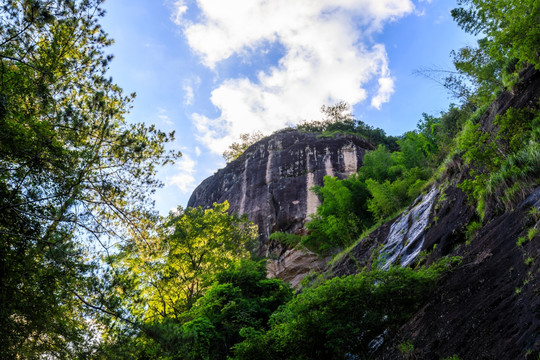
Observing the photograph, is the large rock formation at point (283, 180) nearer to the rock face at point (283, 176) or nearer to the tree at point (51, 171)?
the rock face at point (283, 176)

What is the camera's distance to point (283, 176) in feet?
88.6

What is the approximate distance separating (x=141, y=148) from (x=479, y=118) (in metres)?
8.69

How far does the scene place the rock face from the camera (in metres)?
24.0

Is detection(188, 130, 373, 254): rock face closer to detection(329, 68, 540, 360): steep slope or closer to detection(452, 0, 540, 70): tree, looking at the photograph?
detection(329, 68, 540, 360): steep slope

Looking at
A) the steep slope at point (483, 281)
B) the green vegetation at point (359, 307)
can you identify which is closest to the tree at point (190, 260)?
the green vegetation at point (359, 307)

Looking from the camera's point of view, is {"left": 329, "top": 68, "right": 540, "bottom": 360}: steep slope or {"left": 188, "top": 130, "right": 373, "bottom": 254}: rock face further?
{"left": 188, "top": 130, "right": 373, "bottom": 254}: rock face

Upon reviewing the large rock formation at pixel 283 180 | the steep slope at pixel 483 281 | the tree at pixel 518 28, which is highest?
the large rock formation at pixel 283 180

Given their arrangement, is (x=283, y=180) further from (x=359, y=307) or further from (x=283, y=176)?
(x=359, y=307)

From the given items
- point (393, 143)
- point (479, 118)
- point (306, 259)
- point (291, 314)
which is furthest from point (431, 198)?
point (393, 143)

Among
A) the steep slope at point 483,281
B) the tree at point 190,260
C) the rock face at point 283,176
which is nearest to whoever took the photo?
the steep slope at point 483,281

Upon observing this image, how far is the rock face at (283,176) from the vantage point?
24.0m

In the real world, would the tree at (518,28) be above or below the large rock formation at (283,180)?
below

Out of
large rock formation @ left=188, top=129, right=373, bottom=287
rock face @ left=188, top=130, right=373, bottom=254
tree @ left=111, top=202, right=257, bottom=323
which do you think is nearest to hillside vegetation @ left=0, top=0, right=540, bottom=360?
tree @ left=111, top=202, right=257, bottom=323

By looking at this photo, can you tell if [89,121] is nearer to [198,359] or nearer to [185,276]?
[198,359]
